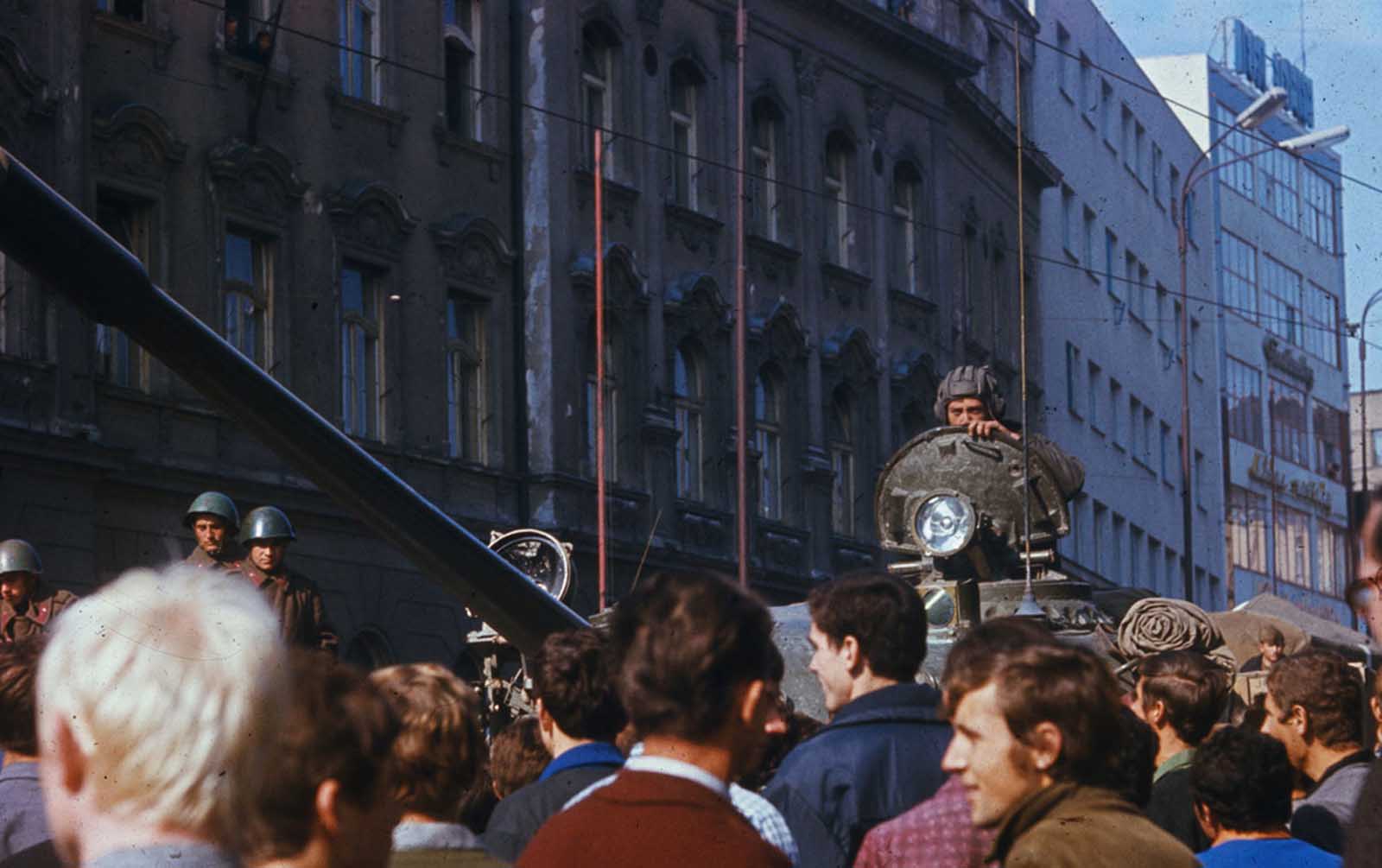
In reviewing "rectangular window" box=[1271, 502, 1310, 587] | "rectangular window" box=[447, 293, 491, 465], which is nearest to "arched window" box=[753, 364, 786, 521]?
"rectangular window" box=[447, 293, 491, 465]

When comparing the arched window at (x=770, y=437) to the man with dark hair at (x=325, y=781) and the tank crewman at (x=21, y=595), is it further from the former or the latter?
the man with dark hair at (x=325, y=781)

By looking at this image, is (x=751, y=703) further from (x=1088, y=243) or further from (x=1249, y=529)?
(x=1249, y=529)

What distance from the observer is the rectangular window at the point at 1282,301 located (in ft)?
217

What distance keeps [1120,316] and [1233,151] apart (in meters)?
10.4

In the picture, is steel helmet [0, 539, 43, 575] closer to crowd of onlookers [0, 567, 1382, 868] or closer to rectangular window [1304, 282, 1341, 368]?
crowd of onlookers [0, 567, 1382, 868]

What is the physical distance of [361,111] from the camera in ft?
89.6

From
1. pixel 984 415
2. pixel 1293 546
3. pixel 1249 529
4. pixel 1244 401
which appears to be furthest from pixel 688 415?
pixel 1293 546

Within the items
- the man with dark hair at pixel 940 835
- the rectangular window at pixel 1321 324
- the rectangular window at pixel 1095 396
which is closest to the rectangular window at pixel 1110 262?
the rectangular window at pixel 1095 396

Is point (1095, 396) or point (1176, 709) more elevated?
point (1095, 396)

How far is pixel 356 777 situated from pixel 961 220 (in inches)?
1567

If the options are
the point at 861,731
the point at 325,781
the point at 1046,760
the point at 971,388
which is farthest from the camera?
the point at 971,388

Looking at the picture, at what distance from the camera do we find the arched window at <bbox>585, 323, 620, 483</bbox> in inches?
1212

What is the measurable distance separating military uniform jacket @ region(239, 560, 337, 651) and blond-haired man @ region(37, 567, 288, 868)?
837 cm

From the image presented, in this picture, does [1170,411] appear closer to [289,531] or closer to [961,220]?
[961,220]
